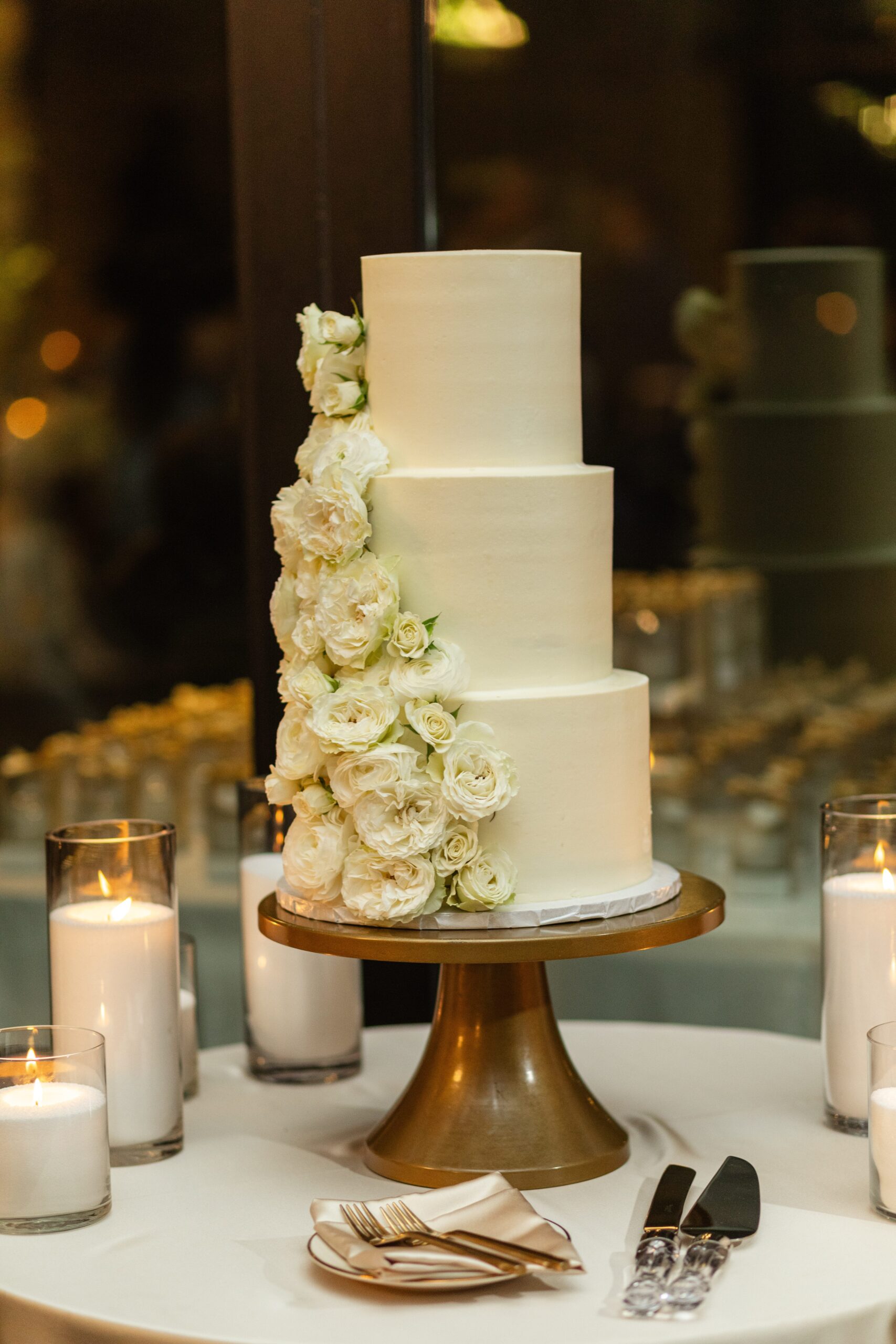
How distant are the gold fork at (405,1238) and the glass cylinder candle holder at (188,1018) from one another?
1.80ft

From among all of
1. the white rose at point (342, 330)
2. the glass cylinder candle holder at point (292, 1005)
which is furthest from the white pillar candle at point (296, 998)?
the white rose at point (342, 330)

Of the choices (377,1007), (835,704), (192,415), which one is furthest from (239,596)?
(835,704)

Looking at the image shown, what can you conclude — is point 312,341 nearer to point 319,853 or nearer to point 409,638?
point 409,638

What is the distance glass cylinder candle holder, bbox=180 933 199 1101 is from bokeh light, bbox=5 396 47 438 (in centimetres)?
147

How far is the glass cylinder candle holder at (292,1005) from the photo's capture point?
7.15 feet

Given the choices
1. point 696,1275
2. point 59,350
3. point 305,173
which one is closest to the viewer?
point 696,1275

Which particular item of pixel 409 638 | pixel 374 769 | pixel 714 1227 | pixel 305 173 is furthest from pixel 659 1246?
pixel 305 173

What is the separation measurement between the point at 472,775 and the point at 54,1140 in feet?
1.74

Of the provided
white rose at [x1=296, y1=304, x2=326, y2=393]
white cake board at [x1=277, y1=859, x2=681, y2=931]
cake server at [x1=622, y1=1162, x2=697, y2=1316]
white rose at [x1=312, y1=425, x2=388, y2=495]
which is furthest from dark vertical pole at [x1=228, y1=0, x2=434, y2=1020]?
cake server at [x1=622, y1=1162, x2=697, y2=1316]

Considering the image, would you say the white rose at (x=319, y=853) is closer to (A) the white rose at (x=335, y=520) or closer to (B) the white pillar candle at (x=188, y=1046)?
(A) the white rose at (x=335, y=520)

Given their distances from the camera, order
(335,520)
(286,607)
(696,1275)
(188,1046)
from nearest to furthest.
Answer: (696,1275), (335,520), (286,607), (188,1046)

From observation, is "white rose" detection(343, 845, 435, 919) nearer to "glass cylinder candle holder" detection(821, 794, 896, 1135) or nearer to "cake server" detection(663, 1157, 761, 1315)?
"cake server" detection(663, 1157, 761, 1315)

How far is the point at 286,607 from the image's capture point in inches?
71.8

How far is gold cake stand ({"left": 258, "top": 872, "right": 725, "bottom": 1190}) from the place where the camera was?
1762mm
